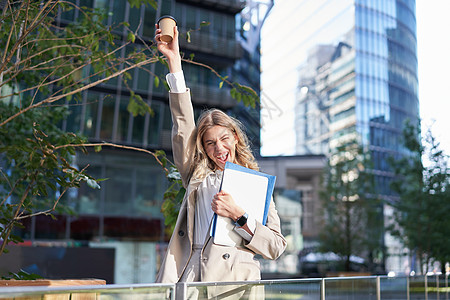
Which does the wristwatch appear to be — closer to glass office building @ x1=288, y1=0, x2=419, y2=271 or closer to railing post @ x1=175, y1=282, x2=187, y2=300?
railing post @ x1=175, y1=282, x2=187, y2=300

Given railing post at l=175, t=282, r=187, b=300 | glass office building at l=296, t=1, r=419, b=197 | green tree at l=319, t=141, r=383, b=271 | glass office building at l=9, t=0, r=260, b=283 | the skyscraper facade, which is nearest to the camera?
railing post at l=175, t=282, r=187, b=300

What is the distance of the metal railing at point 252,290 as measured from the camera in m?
1.83

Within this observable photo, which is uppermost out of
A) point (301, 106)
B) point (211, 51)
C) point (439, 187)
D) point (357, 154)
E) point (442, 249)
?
point (301, 106)

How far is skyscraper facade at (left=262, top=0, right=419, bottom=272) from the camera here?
5509 cm

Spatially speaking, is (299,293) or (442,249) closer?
(299,293)

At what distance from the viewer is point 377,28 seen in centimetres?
5684

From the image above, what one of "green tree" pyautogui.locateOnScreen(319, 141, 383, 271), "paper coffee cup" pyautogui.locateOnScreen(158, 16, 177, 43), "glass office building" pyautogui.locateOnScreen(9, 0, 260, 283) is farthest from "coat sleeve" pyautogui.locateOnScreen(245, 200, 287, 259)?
"green tree" pyautogui.locateOnScreen(319, 141, 383, 271)

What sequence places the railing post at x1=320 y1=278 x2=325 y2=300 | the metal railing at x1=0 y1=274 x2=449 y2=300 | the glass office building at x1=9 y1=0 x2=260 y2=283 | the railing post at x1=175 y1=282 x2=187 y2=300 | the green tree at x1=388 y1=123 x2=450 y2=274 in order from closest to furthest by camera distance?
the metal railing at x1=0 y1=274 x2=449 y2=300 → the railing post at x1=175 y1=282 x2=187 y2=300 → the railing post at x1=320 y1=278 x2=325 y2=300 → the green tree at x1=388 y1=123 x2=450 y2=274 → the glass office building at x1=9 y1=0 x2=260 y2=283

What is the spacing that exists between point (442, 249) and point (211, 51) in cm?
1470

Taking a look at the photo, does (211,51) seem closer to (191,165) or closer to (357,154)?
(357,154)

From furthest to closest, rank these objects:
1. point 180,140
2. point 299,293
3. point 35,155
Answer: point 35,155, point 299,293, point 180,140

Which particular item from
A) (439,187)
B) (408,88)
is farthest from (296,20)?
(439,187)

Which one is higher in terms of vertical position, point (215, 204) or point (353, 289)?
point (215, 204)

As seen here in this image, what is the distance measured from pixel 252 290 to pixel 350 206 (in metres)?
23.4
